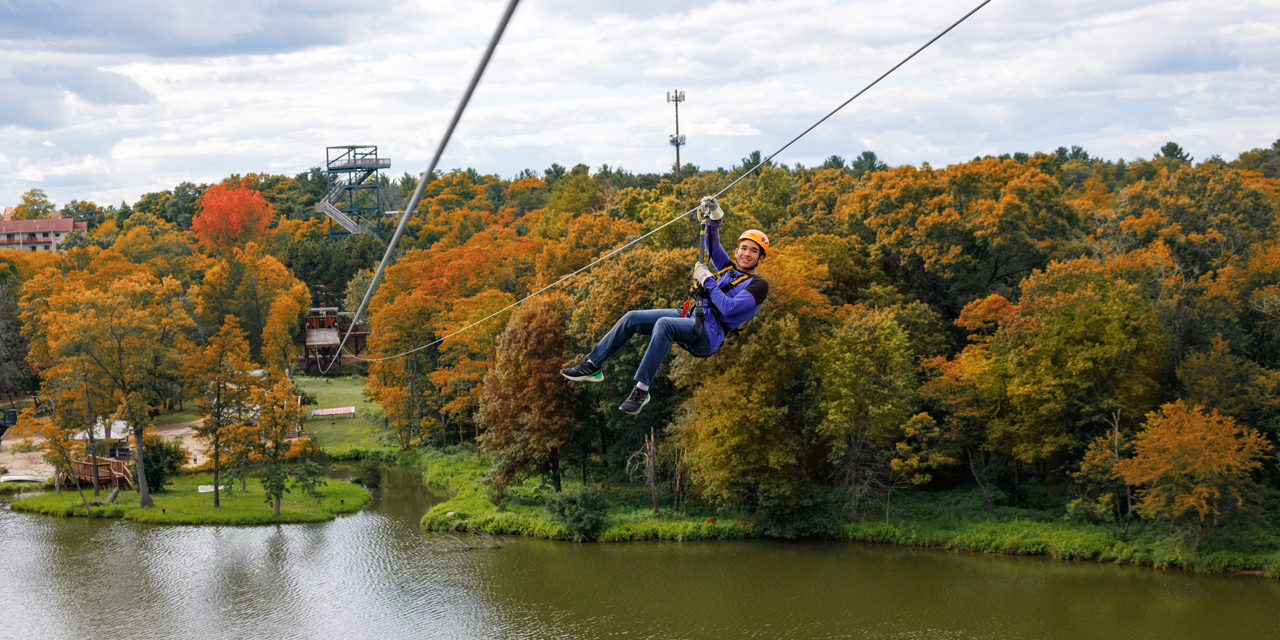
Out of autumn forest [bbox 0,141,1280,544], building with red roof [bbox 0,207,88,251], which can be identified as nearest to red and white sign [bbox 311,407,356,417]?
autumn forest [bbox 0,141,1280,544]

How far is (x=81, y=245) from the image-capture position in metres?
54.0

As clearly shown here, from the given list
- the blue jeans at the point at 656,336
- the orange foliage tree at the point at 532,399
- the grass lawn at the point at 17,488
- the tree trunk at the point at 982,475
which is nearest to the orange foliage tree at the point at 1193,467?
the tree trunk at the point at 982,475

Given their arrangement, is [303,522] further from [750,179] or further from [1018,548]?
[750,179]

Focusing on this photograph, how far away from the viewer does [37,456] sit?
3500 cm

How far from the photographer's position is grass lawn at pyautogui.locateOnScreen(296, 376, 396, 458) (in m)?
37.8

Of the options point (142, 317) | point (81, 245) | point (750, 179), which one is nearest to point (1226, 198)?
point (750, 179)

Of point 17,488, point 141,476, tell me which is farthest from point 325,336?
point 141,476

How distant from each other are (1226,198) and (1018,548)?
45.1 feet

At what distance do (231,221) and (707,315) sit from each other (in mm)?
60967

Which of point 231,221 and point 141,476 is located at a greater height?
point 231,221

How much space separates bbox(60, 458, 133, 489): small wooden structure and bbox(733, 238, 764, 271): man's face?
31.0 metres

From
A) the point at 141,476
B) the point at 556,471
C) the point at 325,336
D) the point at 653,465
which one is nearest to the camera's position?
the point at 653,465

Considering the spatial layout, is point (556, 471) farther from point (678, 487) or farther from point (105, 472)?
point (105, 472)

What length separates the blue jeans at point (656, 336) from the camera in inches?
283
